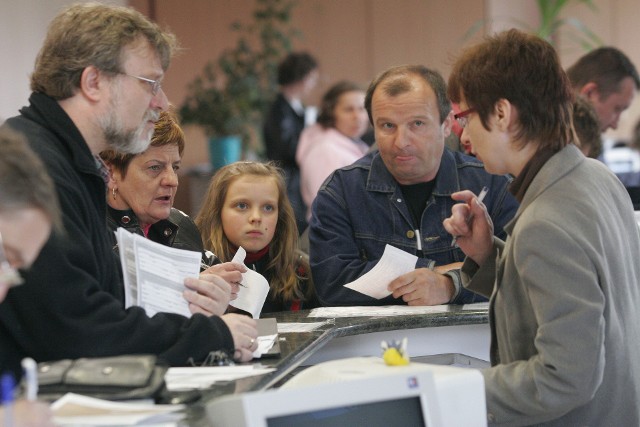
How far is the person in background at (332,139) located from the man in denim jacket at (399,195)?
2.99 m

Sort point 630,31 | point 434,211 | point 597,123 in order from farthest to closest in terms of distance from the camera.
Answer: point 630,31 → point 597,123 → point 434,211

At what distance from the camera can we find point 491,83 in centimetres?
249

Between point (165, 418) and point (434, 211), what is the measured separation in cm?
190

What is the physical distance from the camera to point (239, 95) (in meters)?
8.97

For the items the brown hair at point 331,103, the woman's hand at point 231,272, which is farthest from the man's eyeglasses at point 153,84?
the brown hair at point 331,103

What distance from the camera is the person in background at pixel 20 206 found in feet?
5.50

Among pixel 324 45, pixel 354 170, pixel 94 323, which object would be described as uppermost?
pixel 324 45

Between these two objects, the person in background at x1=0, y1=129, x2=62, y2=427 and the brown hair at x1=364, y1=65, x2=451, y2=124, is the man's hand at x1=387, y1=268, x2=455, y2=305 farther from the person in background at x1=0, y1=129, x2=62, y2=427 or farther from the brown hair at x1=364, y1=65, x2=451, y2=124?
the person in background at x1=0, y1=129, x2=62, y2=427

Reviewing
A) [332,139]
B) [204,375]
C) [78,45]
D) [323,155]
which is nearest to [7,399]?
[204,375]

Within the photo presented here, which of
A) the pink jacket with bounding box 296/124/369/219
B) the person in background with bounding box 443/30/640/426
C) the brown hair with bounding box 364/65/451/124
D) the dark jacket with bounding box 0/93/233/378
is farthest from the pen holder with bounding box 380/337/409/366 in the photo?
the pink jacket with bounding box 296/124/369/219

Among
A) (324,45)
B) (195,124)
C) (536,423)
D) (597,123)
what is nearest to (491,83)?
(536,423)

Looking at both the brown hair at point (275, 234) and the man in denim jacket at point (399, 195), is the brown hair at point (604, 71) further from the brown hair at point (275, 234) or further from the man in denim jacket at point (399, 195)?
the brown hair at point (275, 234)

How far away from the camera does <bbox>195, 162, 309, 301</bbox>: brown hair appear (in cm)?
360

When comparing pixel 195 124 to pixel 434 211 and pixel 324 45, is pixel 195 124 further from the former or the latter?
pixel 434 211
